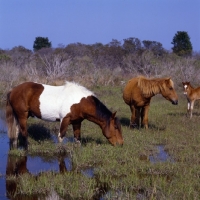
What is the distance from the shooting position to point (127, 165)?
764 centimetres

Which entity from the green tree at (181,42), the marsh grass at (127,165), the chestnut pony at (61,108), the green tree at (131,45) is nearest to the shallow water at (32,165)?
the marsh grass at (127,165)

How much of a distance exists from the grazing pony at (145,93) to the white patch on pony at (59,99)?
8.87ft

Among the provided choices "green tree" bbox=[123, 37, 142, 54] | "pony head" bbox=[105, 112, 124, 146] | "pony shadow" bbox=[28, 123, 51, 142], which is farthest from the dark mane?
"green tree" bbox=[123, 37, 142, 54]

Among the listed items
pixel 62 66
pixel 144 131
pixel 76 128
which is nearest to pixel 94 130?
pixel 144 131

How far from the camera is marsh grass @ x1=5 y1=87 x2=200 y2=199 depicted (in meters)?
6.28

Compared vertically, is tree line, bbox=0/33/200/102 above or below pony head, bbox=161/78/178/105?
above

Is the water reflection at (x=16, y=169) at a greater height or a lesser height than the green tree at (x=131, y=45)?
lesser

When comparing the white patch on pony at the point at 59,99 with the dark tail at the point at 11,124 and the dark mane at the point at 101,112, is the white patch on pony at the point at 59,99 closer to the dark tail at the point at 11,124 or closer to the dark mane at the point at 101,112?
the dark mane at the point at 101,112

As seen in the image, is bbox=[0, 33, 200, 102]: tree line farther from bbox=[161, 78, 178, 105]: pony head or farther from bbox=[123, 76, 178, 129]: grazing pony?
bbox=[161, 78, 178, 105]: pony head

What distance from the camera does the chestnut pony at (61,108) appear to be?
350 inches

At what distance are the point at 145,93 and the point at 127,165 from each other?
4.01 meters

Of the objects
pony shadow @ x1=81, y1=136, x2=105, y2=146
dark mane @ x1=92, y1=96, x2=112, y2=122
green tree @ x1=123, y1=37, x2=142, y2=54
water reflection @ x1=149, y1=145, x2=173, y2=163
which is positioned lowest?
water reflection @ x1=149, y1=145, x2=173, y2=163

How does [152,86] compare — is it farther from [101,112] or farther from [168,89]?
[101,112]

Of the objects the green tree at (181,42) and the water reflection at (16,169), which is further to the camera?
the green tree at (181,42)
